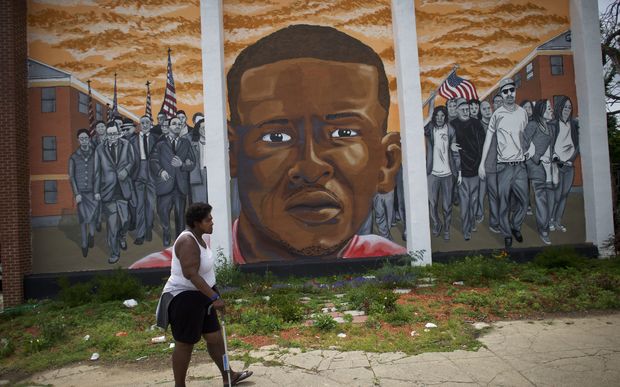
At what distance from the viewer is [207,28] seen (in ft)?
30.6

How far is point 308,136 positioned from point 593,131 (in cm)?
666

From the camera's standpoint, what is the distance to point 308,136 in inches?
380

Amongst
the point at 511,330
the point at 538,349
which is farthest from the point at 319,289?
the point at 538,349

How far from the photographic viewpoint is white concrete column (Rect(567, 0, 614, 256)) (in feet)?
31.6

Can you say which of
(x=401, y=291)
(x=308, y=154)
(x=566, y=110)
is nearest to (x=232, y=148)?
(x=308, y=154)

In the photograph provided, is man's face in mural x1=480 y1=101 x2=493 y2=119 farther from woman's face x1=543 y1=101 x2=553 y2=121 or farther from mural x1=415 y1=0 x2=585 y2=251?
woman's face x1=543 y1=101 x2=553 y2=121

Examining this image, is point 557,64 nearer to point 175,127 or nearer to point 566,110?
point 566,110

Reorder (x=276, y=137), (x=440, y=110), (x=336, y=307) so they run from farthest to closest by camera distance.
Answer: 1. (x=440, y=110)
2. (x=276, y=137)
3. (x=336, y=307)

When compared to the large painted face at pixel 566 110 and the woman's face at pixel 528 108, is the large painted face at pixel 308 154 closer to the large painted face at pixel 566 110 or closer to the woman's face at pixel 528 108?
the woman's face at pixel 528 108

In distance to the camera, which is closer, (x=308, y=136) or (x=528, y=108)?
(x=308, y=136)

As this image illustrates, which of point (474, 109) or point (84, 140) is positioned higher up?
point (474, 109)

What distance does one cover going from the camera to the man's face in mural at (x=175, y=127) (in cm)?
951

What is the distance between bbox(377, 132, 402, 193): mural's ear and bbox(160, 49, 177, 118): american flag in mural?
4900 millimetres

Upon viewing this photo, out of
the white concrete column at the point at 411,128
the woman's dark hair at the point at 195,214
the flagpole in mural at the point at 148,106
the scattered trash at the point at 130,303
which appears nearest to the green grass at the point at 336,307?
the scattered trash at the point at 130,303
